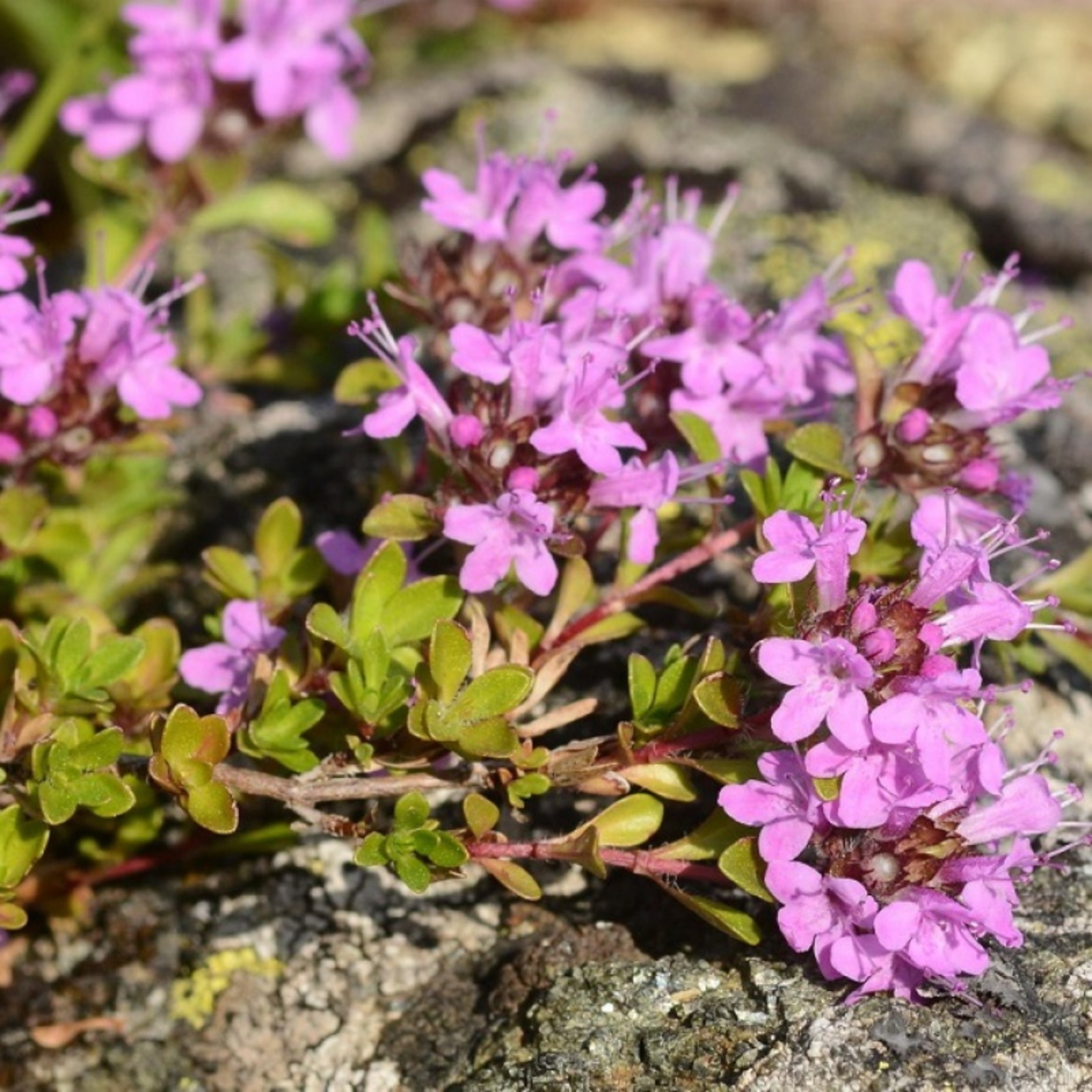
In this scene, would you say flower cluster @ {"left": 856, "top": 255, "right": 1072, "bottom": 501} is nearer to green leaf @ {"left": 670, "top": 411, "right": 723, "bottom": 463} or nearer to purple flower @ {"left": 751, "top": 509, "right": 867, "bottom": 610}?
green leaf @ {"left": 670, "top": 411, "right": 723, "bottom": 463}

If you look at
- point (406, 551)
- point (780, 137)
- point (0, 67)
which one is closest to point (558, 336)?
point (406, 551)

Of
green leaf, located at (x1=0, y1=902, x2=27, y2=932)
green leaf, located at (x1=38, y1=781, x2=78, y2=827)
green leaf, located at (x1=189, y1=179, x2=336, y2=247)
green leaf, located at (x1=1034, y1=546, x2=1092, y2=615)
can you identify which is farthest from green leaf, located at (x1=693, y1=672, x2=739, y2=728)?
green leaf, located at (x1=189, y1=179, x2=336, y2=247)

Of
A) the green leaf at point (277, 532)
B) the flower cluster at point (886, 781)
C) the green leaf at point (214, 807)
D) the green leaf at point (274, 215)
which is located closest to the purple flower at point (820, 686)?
the flower cluster at point (886, 781)

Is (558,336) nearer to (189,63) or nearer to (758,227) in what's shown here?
(189,63)

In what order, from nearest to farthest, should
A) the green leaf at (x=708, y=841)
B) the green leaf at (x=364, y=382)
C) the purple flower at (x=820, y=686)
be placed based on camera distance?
the purple flower at (x=820, y=686)
the green leaf at (x=708, y=841)
the green leaf at (x=364, y=382)

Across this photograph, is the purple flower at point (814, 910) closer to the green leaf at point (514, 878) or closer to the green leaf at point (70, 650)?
the green leaf at point (514, 878)
